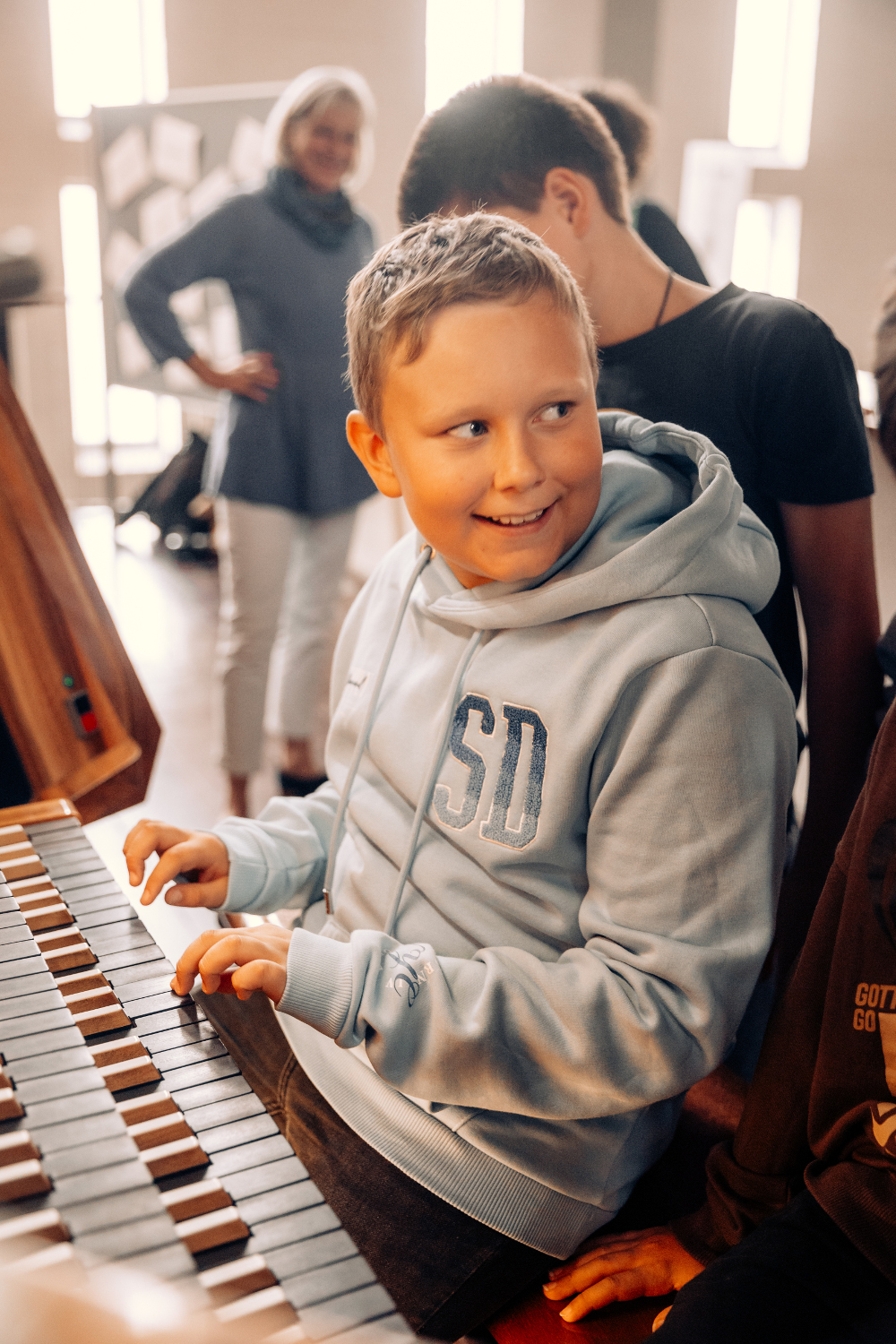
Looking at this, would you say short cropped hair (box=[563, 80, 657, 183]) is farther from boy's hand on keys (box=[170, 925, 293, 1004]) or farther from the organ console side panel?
boy's hand on keys (box=[170, 925, 293, 1004])

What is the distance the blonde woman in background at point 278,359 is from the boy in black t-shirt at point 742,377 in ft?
3.88

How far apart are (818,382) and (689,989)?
59 centimetres

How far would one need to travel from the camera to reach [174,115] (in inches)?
173

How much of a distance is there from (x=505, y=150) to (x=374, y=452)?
1.25 ft

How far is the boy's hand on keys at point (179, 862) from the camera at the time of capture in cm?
89

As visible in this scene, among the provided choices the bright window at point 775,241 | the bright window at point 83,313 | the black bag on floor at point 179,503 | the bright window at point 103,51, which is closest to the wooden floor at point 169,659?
the black bag on floor at point 179,503

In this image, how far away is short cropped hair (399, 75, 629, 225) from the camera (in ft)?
3.49

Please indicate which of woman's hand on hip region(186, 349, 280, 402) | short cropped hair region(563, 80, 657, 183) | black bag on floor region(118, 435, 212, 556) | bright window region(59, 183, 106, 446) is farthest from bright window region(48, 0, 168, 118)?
short cropped hair region(563, 80, 657, 183)

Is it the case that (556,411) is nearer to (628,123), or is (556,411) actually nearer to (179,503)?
(628,123)

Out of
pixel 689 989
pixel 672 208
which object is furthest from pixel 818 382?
pixel 672 208

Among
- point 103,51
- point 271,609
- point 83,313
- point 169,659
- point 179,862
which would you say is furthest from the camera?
point 83,313

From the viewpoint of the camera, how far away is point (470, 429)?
0.78m

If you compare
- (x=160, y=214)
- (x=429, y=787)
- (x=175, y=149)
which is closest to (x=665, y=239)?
(x=429, y=787)

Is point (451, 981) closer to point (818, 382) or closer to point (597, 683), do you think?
point (597, 683)
